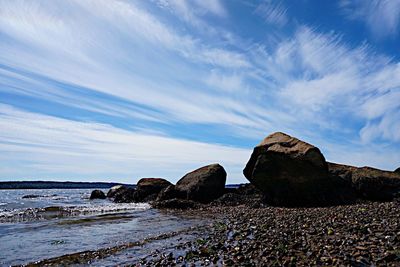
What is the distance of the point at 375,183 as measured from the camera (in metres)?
24.2

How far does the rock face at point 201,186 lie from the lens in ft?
96.7

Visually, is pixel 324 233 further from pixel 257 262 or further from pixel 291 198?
pixel 291 198

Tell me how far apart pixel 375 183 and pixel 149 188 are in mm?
22882

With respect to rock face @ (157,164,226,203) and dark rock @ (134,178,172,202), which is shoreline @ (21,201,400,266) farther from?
dark rock @ (134,178,172,202)

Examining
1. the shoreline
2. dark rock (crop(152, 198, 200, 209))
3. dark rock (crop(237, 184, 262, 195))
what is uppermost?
dark rock (crop(237, 184, 262, 195))

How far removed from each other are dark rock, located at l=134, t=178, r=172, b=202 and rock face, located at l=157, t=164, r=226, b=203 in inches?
223

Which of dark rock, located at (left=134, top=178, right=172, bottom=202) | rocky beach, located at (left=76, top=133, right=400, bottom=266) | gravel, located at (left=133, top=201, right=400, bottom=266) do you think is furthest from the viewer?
dark rock, located at (left=134, top=178, right=172, bottom=202)

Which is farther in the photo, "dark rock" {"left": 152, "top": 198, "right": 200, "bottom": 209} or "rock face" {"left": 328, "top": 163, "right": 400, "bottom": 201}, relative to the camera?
"dark rock" {"left": 152, "top": 198, "right": 200, "bottom": 209}

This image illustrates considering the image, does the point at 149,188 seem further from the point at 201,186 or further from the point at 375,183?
the point at 375,183

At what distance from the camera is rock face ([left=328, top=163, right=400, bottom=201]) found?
23.8m

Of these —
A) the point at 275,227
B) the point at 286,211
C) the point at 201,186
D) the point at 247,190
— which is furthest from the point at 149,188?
the point at 275,227

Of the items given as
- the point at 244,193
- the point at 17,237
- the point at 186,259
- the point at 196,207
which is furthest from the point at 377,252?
the point at 244,193

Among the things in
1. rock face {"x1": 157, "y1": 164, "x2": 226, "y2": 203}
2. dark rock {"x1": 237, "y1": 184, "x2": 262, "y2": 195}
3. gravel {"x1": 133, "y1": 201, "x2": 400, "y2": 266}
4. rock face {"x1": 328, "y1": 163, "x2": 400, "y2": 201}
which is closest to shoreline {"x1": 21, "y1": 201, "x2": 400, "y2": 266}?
gravel {"x1": 133, "y1": 201, "x2": 400, "y2": 266}

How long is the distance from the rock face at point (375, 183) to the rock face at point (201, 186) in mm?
10701
